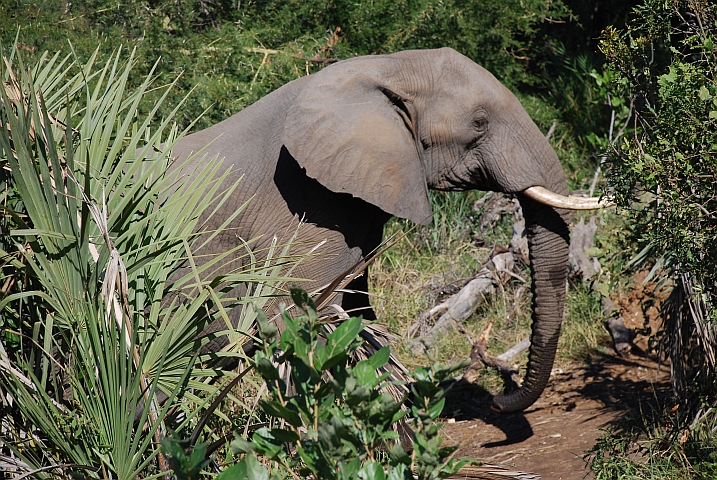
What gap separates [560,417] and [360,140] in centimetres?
222

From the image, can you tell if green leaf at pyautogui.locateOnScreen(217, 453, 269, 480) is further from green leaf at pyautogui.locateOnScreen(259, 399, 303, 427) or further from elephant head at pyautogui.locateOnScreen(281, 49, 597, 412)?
elephant head at pyautogui.locateOnScreen(281, 49, 597, 412)

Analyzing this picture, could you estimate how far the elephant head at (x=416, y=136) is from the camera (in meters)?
4.59

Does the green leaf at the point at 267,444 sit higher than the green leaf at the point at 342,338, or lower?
lower

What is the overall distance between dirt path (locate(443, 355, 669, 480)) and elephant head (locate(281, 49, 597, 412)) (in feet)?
4.13

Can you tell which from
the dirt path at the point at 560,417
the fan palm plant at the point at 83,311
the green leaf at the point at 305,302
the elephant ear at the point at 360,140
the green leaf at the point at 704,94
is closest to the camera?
the green leaf at the point at 305,302

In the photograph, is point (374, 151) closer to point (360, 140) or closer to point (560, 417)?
point (360, 140)

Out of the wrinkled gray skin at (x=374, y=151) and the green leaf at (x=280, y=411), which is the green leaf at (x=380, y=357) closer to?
the green leaf at (x=280, y=411)

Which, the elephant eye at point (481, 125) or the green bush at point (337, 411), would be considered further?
the elephant eye at point (481, 125)

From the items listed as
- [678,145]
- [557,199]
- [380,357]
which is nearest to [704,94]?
[678,145]

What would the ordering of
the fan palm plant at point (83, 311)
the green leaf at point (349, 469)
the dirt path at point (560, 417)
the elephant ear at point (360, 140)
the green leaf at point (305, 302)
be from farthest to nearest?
the dirt path at point (560, 417) < the elephant ear at point (360, 140) < the fan palm plant at point (83, 311) < the green leaf at point (305, 302) < the green leaf at point (349, 469)

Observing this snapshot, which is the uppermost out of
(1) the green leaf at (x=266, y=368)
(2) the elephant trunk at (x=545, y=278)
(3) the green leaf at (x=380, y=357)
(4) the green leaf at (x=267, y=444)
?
(1) the green leaf at (x=266, y=368)

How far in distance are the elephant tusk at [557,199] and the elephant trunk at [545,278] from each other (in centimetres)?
10

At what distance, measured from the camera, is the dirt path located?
4.79 meters

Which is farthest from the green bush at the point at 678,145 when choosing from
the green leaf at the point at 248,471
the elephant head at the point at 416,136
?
the green leaf at the point at 248,471
